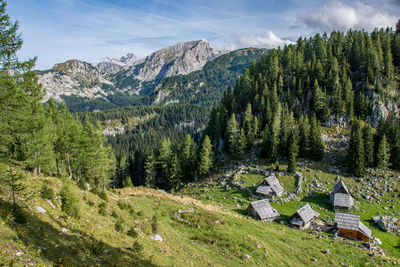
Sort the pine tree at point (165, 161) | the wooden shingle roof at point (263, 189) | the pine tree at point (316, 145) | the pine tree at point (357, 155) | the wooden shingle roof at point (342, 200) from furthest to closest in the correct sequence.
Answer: the pine tree at point (165, 161), the pine tree at point (316, 145), the pine tree at point (357, 155), the wooden shingle roof at point (263, 189), the wooden shingle roof at point (342, 200)

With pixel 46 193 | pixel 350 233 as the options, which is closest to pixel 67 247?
pixel 46 193

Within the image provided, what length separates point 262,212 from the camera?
152 ft

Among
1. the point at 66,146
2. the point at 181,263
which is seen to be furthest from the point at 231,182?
the point at 181,263

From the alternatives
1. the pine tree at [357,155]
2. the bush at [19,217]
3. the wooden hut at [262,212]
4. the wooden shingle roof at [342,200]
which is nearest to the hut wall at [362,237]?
the wooden shingle roof at [342,200]

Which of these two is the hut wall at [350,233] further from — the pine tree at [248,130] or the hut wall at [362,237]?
the pine tree at [248,130]

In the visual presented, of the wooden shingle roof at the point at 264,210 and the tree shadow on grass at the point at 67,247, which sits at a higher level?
the tree shadow on grass at the point at 67,247

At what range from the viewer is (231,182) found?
212 feet

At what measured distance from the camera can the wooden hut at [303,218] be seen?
143 feet

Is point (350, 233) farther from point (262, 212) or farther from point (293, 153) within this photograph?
point (293, 153)

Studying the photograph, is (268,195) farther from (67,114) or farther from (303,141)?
(67,114)

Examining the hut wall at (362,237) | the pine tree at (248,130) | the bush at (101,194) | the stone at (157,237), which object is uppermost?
the pine tree at (248,130)

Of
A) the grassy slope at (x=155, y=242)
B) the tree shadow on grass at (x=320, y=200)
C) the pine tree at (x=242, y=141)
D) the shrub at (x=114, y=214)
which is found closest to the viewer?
the grassy slope at (x=155, y=242)

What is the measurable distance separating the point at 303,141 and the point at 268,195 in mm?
25730

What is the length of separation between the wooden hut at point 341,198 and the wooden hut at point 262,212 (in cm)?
1650
